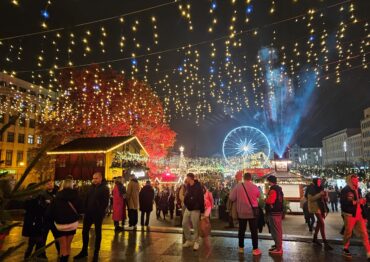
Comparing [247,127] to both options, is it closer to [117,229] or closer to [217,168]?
[217,168]

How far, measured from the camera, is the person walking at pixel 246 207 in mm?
6977

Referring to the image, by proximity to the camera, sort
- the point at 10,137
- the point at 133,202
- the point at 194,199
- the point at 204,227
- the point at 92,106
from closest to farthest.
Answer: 1. the point at 194,199
2. the point at 204,227
3. the point at 133,202
4. the point at 92,106
5. the point at 10,137

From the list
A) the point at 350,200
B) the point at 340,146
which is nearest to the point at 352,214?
the point at 350,200

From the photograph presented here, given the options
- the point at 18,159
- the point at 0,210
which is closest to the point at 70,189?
the point at 0,210

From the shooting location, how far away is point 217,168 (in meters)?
47.9

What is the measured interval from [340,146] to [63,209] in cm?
11883

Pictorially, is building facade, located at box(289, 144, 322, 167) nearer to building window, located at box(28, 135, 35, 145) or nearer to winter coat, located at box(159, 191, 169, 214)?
building window, located at box(28, 135, 35, 145)

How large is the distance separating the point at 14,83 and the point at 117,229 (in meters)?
46.7

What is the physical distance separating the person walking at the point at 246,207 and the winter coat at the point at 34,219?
13.7 feet

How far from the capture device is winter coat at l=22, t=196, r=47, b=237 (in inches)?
237

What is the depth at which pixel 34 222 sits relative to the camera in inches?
238

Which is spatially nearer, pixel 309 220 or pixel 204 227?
pixel 204 227

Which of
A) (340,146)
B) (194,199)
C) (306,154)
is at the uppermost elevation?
(340,146)

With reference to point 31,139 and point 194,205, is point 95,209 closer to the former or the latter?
point 194,205
